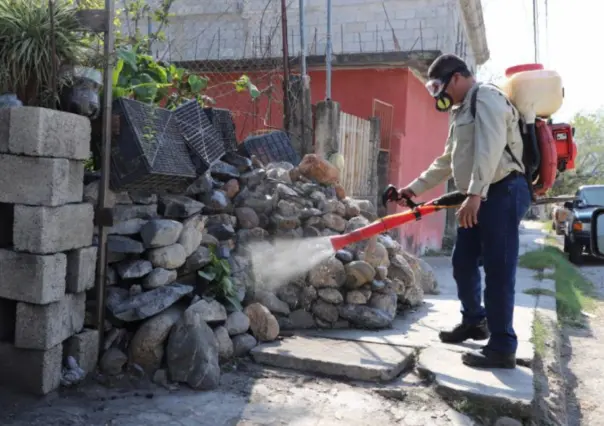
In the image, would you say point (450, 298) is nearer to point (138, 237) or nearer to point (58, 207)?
point (138, 237)

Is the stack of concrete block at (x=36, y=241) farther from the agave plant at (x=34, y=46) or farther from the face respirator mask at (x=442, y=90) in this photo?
the face respirator mask at (x=442, y=90)

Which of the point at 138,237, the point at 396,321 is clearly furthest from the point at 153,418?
the point at 396,321

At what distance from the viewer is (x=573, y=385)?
4.42 meters

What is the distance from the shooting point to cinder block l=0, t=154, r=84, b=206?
3020 mm

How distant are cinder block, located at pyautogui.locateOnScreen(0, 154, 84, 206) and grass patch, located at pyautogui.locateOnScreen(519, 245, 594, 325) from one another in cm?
538

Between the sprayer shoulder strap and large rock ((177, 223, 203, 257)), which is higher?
the sprayer shoulder strap

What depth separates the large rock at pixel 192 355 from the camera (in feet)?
10.8

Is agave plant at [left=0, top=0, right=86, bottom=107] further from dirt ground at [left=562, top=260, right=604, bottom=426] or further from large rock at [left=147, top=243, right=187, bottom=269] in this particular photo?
dirt ground at [left=562, top=260, right=604, bottom=426]

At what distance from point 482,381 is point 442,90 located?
5.84 ft

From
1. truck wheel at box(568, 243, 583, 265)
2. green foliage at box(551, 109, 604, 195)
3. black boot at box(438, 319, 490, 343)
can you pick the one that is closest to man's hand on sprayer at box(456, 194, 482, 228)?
black boot at box(438, 319, 490, 343)

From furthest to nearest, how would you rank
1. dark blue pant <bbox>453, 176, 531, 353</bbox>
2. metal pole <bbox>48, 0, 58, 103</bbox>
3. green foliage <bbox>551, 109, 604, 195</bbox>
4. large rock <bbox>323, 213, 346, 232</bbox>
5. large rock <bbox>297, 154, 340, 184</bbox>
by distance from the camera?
1. green foliage <bbox>551, 109, 604, 195</bbox>
2. large rock <bbox>297, 154, 340, 184</bbox>
3. large rock <bbox>323, 213, 346, 232</bbox>
4. dark blue pant <bbox>453, 176, 531, 353</bbox>
5. metal pole <bbox>48, 0, 58, 103</bbox>

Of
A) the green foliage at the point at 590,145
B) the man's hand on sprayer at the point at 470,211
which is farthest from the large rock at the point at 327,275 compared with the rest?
the green foliage at the point at 590,145

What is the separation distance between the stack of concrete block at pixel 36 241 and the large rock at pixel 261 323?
1250mm

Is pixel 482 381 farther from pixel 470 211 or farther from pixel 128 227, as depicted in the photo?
pixel 128 227
